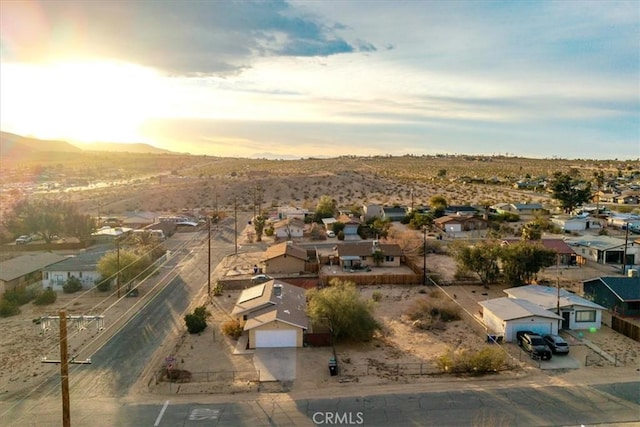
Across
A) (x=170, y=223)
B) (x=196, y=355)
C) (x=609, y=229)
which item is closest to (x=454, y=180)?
(x=609, y=229)

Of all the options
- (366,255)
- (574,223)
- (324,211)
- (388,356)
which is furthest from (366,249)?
(574,223)

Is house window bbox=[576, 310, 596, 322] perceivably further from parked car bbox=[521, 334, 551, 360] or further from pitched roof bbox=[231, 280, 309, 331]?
pitched roof bbox=[231, 280, 309, 331]

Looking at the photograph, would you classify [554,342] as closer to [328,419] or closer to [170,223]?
[328,419]

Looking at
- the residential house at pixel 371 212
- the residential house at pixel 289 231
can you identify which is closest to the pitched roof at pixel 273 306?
the residential house at pixel 289 231

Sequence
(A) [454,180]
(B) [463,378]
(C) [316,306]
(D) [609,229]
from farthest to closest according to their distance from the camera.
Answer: (A) [454,180] → (D) [609,229] → (C) [316,306] → (B) [463,378]

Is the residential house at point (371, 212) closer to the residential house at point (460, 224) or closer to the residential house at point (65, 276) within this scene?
the residential house at point (460, 224)
